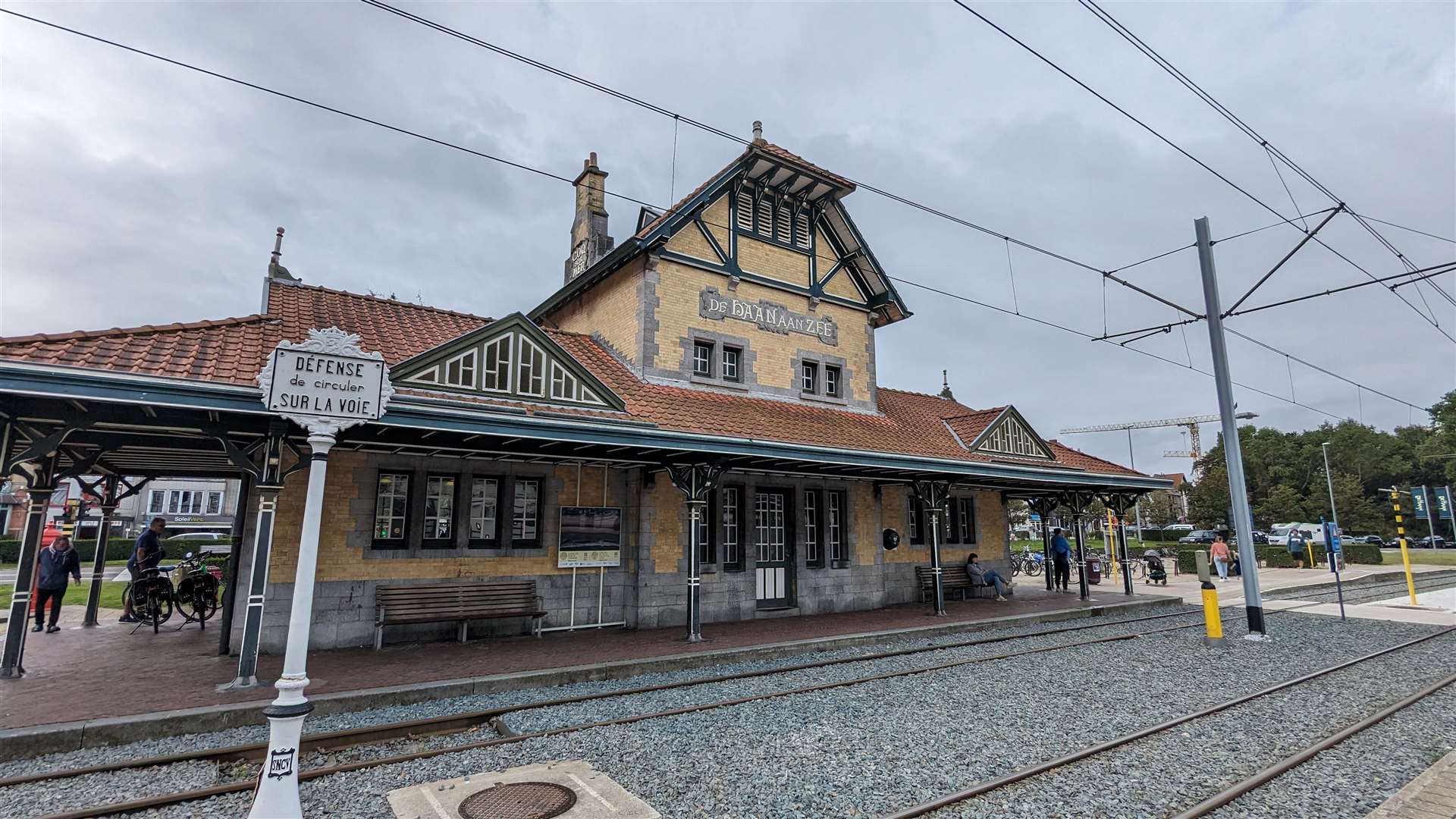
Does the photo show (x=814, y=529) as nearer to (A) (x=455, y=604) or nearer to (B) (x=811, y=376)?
(B) (x=811, y=376)

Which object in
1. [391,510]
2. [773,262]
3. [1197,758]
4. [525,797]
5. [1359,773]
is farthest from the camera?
[773,262]

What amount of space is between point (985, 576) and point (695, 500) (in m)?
9.82

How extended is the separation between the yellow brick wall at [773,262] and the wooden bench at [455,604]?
26.6ft

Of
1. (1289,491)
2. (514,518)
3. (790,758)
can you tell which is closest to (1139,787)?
(790,758)

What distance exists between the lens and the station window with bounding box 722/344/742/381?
14602mm

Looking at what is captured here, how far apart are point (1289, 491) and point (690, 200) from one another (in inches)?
2555

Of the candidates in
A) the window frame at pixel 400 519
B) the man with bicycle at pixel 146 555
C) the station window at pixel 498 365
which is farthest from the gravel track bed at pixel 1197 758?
the man with bicycle at pixel 146 555

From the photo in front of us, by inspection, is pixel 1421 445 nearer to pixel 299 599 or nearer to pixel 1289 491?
pixel 1289 491

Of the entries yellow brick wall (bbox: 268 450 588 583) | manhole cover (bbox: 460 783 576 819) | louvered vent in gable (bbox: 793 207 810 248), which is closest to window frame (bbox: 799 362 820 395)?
louvered vent in gable (bbox: 793 207 810 248)

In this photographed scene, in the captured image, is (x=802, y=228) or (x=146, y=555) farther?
(x=802, y=228)

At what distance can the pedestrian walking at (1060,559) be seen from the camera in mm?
19234

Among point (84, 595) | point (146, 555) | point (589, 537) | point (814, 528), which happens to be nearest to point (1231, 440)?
point (814, 528)

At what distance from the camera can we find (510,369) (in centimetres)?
1020

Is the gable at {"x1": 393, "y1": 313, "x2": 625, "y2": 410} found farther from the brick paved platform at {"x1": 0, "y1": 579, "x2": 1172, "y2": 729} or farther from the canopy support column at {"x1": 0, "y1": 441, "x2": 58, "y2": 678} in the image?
the canopy support column at {"x1": 0, "y1": 441, "x2": 58, "y2": 678}
